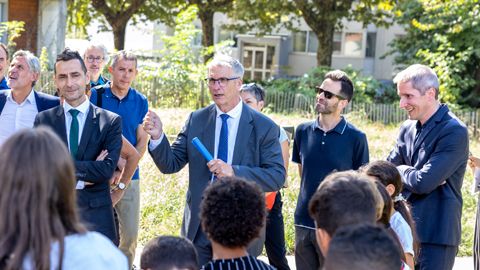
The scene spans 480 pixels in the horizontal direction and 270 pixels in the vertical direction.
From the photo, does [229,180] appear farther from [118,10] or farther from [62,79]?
[118,10]

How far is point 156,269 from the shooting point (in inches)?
128

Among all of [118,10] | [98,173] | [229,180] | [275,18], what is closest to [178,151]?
[98,173]

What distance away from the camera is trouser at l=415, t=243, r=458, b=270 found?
16.8 feet

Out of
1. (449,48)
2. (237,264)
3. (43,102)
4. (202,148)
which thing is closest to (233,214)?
(237,264)

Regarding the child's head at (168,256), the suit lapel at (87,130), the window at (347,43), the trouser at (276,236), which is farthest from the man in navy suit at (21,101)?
the window at (347,43)

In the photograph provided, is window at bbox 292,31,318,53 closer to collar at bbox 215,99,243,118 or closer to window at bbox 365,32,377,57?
window at bbox 365,32,377,57

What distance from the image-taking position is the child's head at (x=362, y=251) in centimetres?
248

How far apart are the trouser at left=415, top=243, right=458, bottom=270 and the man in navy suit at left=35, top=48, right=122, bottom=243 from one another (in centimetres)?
221

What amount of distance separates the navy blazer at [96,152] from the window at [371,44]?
4188cm

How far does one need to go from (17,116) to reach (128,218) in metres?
1.41

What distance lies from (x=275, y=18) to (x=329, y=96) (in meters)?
27.4

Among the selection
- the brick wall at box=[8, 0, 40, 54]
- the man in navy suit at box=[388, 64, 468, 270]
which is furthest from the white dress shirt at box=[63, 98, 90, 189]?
the brick wall at box=[8, 0, 40, 54]

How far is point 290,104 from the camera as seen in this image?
915 inches

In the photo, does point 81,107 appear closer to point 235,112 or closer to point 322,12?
point 235,112
